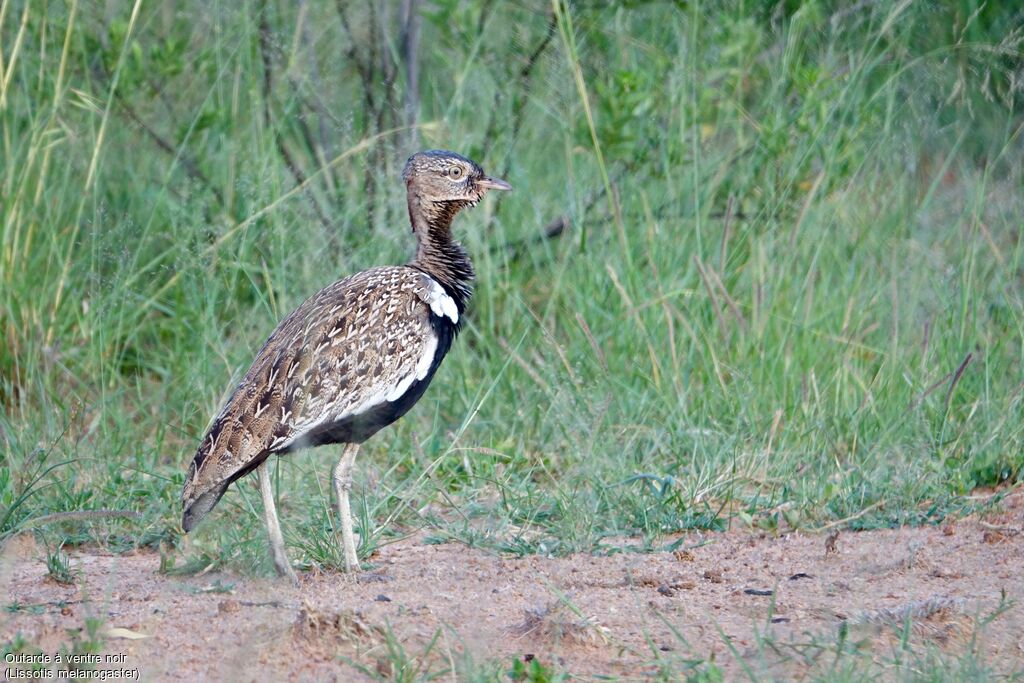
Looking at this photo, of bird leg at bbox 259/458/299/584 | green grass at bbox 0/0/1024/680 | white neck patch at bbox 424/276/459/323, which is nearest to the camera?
bird leg at bbox 259/458/299/584

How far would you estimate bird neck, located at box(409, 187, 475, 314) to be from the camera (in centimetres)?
482

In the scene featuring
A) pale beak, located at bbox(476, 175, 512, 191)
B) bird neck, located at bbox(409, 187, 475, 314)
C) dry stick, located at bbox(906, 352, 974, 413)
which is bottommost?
dry stick, located at bbox(906, 352, 974, 413)

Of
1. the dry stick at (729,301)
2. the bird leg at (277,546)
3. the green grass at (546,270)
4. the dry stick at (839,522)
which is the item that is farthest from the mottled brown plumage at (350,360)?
the dry stick at (839,522)

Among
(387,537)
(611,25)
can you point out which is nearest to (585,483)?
(387,537)

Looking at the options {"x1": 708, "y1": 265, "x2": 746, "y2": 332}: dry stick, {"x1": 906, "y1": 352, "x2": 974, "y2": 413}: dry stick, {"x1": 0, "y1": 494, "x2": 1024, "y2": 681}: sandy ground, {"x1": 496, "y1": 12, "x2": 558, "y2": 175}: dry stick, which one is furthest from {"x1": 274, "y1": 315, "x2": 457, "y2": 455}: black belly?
{"x1": 496, "y1": 12, "x2": 558, "y2": 175}: dry stick

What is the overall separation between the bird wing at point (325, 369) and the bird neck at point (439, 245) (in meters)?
0.13

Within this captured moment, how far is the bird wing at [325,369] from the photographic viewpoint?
13.3 feet

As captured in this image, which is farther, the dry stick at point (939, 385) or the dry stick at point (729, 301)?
the dry stick at point (729, 301)

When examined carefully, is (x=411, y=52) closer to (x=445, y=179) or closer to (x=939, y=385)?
(x=445, y=179)

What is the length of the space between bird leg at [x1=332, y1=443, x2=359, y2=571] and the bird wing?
0.68 ft

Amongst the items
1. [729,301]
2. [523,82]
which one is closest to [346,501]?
[729,301]

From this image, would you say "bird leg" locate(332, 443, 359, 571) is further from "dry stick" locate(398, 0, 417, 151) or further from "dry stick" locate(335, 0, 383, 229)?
"dry stick" locate(398, 0, 417, 151)

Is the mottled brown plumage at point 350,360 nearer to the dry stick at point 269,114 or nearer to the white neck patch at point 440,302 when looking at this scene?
the white neck patch at point 440,302

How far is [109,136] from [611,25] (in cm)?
264
